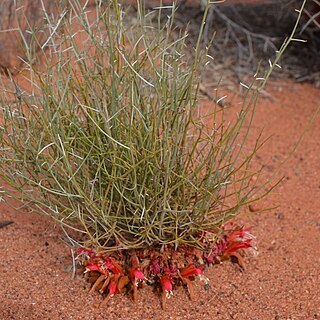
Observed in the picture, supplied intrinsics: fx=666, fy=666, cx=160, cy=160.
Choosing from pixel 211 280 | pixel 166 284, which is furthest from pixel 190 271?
pixel 211 280

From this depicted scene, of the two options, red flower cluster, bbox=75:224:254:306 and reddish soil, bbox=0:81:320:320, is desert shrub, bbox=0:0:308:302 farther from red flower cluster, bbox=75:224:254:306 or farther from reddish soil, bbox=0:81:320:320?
reddish soil, bbox=0:81:320:320

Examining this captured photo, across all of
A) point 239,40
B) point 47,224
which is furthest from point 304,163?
point 239,40

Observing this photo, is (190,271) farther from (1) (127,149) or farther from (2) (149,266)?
(1) (127,149)

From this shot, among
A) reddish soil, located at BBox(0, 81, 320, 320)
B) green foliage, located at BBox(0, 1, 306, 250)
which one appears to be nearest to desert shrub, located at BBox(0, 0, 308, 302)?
green foliage, located at BBox(0, 1, 306, 250)

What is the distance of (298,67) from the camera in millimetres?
5715

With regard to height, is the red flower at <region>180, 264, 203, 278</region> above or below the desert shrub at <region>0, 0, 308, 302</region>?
below

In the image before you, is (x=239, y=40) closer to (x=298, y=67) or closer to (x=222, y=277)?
(x=298, y=67)

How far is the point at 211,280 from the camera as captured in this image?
2.93 metres

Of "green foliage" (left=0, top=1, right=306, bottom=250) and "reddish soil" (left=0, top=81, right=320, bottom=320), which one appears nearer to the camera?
"green foliage" (left=0, top=1, right=306, bottom=250)

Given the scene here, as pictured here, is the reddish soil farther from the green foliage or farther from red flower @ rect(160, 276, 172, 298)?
the green foliage

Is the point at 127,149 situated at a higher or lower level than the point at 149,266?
higher

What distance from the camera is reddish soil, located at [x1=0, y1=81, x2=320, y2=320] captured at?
2723mm

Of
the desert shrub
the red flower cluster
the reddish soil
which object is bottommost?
the reddish soil

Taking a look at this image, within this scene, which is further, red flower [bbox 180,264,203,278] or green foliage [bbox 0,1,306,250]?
red flower [bbox 180,264,203,278]
